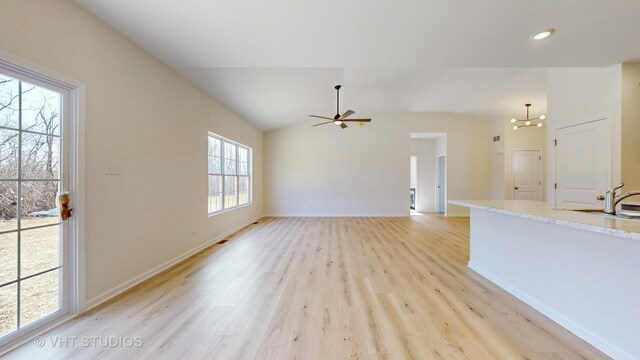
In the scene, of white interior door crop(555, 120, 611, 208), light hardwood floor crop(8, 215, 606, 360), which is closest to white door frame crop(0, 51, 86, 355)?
light hardwood floor crop(8, 215, 606, 360)

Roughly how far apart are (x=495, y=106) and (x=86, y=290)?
852 centimetres

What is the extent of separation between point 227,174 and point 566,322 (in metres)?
5.45

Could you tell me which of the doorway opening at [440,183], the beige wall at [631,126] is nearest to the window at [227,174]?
the beige wall at [631,126]

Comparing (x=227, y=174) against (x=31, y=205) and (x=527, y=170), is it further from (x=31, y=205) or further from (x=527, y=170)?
(x=527, y=170)

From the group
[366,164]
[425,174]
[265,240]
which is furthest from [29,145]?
[425,174]

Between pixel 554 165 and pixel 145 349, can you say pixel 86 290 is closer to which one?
pixel 145 349

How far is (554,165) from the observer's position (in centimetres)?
405

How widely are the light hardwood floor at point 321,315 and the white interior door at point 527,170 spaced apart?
533 cm

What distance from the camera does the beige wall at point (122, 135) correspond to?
185 cm

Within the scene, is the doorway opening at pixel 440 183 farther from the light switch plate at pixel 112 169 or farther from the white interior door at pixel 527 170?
the light switch plate at pixel 112 169

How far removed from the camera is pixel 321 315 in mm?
2039

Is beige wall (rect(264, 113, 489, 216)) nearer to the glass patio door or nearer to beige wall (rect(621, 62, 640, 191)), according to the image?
beige wall (rect(621, 62, 640, 191))

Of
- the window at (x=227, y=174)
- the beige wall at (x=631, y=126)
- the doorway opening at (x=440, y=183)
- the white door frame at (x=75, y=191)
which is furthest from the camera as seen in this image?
the doorway opening at (x=440, y=183)

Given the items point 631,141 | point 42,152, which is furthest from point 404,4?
point 631,141
